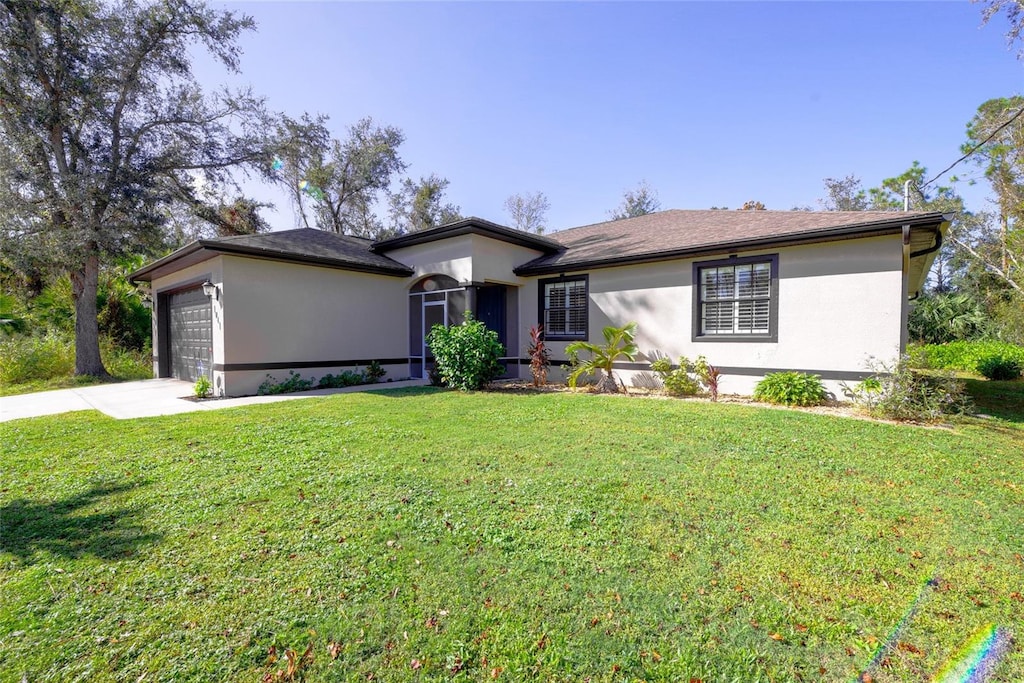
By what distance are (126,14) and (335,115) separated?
10441 millimetres

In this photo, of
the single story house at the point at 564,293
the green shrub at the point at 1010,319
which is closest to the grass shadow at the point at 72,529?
the single story house at the point at 564,293

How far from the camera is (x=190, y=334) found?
12.4 meters

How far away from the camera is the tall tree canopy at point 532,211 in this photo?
114 ft

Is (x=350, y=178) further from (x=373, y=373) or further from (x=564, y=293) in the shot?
(x=564, y=293)

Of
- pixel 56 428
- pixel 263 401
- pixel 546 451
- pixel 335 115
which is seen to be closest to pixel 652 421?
pixel 546 451

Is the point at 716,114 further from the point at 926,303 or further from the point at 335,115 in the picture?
the point at 335,115

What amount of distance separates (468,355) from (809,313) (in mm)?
6894

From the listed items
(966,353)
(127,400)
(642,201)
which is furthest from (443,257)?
(642,201)

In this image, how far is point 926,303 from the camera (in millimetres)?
20109

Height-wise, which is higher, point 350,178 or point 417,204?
point 350,178

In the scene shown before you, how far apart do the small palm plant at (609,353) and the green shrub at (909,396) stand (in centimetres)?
443

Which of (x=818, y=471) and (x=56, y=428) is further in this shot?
(x=56, y=428)

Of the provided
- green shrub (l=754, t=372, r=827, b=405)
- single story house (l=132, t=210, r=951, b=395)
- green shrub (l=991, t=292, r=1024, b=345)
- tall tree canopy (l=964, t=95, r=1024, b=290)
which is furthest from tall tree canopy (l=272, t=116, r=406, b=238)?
green shrub (l=991, t=292, r=1024, b=345)

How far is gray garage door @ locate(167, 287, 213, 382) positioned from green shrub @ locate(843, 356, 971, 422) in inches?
551
